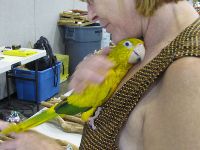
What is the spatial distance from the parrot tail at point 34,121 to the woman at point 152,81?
0.47 feet

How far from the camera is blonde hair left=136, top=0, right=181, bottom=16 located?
62 centimetres

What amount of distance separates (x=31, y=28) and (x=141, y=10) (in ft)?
11.8

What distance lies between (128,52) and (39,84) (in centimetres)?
289

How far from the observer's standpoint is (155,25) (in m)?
0.67

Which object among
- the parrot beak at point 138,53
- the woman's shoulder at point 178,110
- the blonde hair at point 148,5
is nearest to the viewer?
the woman's shoulder at point 178,110

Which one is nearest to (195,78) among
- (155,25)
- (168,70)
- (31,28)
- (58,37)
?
(168,70)

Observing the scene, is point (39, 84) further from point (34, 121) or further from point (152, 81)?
point (152, 81)

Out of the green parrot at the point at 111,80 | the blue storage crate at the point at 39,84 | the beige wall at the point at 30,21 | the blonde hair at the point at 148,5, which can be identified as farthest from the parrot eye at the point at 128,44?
the beige wall at the point at 30,21

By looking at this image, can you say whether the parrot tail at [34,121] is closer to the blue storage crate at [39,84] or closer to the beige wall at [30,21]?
the blue storage crate at [39,84]

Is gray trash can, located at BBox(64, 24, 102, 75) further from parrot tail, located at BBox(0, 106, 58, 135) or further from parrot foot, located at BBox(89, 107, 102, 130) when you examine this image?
parrot foot, located at BBox(89, 107, 102, 130)

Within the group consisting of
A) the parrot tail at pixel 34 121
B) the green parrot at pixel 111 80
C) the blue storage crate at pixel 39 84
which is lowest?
the blue storage crate at pixel 39 84

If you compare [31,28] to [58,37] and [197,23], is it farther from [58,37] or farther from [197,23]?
[197,23]

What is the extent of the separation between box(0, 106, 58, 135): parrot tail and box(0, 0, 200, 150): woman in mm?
145

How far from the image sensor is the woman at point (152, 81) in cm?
49
